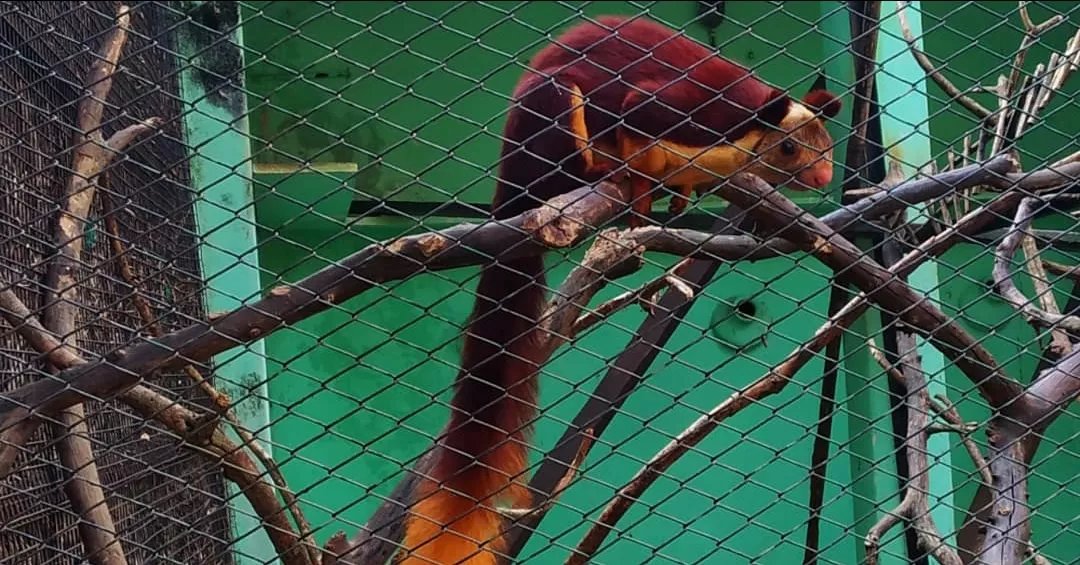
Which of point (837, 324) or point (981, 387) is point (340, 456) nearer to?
point (837, 324)

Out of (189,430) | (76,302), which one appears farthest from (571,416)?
(76,302)

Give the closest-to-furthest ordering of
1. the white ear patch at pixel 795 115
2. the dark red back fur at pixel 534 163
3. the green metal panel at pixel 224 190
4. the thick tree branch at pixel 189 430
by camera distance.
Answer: the thick tree branch at pixel 189 430, the dark red back fur at pixel 534 163, the white ear patch at pixel 795 115, the green metal panel at pixel 224 190

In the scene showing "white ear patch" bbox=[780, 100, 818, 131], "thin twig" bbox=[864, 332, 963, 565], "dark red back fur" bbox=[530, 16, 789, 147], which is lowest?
"thin twig" bbox=[864, 332, 963, 565]

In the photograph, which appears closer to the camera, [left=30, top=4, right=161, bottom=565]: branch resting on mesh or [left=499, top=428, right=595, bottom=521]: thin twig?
[left=30, top=4, right=161, bottom=565]: branch resting on mesh

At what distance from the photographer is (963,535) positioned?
7.93 feet

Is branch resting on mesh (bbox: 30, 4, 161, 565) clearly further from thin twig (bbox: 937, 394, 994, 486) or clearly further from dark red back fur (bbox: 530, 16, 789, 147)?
thin twig (bbox: 937, 394, 994, 486)

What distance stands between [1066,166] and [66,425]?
65.7 inches

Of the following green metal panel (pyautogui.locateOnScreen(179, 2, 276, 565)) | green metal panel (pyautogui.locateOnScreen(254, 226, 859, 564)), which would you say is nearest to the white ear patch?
green metal panel (pyautogui.locateOnScreen(254, 226, 859, 564))

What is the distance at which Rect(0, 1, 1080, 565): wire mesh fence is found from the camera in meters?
1.61

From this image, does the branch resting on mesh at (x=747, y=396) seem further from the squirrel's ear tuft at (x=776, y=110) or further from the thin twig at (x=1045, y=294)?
the squirrel's ear tuft at (x=776, y=110)

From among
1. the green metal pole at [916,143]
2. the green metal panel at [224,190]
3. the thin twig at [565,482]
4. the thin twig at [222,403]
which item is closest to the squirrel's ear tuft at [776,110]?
the green metal pole at [916,143]

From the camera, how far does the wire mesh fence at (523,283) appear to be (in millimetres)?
→ 1612

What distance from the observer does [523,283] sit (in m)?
2.17

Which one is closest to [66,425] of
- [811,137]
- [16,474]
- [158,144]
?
[16,474]
